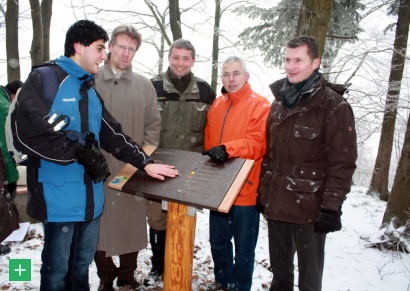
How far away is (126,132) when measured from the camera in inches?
136

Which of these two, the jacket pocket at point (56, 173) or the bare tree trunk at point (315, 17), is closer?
the jacket pocket at point (56, 173)

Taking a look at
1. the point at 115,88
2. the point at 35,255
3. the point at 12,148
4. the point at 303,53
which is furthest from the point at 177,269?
the point at 35,255

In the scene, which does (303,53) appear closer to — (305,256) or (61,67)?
(305,256)

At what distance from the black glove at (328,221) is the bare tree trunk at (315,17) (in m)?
3.30

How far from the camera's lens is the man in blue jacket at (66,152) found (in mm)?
2205

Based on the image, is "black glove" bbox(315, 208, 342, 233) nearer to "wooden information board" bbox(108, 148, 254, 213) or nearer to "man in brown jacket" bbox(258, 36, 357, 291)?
"man in brown jacket" bbox(258, 36, 357, 291)

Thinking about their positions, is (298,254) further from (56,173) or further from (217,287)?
(56,173)

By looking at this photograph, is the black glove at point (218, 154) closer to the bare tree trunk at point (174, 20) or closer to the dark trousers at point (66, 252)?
the dark trousers at point (66, 252)

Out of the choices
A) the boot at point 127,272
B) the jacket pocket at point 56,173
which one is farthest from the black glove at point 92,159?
the boot at point 127,272

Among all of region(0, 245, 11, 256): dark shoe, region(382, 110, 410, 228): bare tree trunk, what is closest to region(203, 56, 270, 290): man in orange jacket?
region(0, 245, 11, 256): dark shoe

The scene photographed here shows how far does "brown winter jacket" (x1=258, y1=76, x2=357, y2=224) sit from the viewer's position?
2613 mm

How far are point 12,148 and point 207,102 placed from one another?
2132 mm

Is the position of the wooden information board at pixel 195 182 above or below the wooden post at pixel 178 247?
above

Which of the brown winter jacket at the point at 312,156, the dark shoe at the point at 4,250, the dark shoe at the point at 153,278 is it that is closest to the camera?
the brown winter jacket at the point at 312,156
